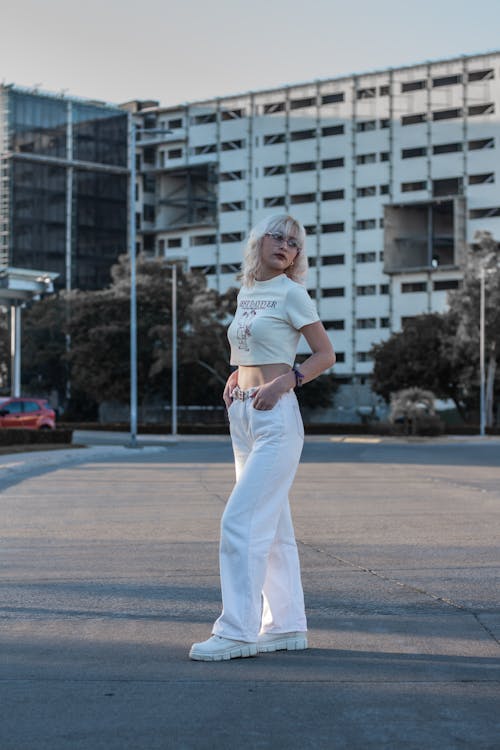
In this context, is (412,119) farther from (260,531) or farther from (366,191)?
(260,531)

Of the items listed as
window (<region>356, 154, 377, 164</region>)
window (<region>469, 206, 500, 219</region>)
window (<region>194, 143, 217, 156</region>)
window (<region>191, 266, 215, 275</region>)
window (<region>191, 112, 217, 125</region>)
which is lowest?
window (<region>191, 266, 215, 275</region>)

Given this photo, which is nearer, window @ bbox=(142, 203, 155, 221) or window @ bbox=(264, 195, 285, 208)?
window @ bbox=(264, 195, 285, 208)

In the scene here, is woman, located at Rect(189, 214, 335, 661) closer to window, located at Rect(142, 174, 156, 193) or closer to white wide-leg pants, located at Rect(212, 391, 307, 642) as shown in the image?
white wide-leg pants, located at Rect(212, 391, 307, 642)

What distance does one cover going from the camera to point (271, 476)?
224 inches

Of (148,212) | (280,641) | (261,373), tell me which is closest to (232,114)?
(148,212)

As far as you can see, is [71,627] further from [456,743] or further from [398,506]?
[398,506]

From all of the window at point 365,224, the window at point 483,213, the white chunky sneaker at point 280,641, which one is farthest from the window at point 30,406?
the window at point 365,224

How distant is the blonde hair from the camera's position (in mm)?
5898

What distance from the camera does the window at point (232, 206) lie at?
102m

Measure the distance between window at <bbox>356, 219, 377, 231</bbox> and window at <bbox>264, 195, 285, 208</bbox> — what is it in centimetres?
738

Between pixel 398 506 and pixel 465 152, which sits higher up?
pixel 465 152

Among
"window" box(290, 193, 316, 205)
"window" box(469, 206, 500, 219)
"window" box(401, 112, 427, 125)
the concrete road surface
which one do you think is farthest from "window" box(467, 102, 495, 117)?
the concrete road surface

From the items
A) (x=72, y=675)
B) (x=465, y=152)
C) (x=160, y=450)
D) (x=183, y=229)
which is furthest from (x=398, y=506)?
(x=183, y=229)

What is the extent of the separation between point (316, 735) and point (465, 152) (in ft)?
297
